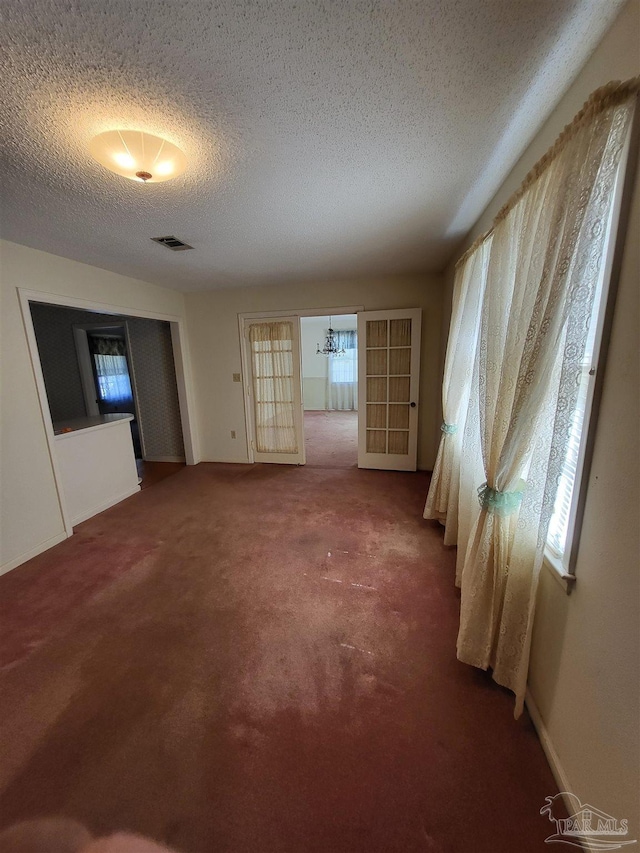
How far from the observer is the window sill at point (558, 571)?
106cm

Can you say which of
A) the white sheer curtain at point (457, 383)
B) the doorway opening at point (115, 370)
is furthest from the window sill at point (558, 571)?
the doorway opening at point (115, 370)

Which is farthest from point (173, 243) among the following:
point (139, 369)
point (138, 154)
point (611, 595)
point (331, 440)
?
point (331, 440)

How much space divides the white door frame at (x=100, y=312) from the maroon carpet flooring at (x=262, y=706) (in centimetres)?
83

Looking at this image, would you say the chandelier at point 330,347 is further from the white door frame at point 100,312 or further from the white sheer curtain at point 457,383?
the white sheer curtain at point 457,383

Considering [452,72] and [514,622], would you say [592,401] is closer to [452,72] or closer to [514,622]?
[514,622]

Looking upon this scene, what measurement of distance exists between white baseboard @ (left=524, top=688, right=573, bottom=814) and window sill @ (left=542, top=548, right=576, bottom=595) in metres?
0.61

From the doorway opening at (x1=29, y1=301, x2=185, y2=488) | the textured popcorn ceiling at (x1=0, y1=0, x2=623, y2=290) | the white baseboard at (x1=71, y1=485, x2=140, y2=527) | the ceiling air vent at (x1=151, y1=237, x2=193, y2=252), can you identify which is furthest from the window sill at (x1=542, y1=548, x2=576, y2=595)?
the doorway opening at (x1=29, y1=301, x2=185, y2=488)

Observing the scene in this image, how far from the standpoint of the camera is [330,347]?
25.6 feet

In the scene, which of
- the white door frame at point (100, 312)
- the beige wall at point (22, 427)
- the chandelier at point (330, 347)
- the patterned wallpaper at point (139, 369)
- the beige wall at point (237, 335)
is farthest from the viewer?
the chandelier at point (330, 347)

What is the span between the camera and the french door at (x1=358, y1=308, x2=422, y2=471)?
3.80 metres

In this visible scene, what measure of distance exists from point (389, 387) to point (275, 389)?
1571 millimetres

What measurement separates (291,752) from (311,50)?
2.49 meters

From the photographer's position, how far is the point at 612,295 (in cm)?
90

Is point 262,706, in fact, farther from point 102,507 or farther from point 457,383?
point 102,507
